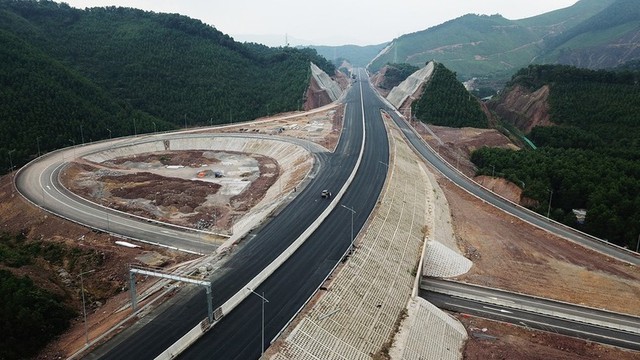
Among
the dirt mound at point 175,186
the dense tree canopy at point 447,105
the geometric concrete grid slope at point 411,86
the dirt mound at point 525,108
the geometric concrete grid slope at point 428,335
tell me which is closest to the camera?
the geometric concrete grid slope at point 428,335

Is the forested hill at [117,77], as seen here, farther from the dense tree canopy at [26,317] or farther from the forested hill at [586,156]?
the forested hill at [586,156]

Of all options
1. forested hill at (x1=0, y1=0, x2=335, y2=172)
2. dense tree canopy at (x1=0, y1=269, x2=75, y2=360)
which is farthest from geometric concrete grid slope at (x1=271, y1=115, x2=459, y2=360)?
forested hill at (x1=0, y1=0, x2=335, y2=172)

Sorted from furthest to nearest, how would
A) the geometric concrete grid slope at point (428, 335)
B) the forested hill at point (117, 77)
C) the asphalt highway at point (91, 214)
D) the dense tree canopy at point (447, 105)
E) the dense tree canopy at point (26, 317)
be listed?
the dense tree canopy at point (447, 105)
the forested hill at point (117, 77)
the asphalt highway at point (91, 214)
the geometric concrete grid slope at point (428, 335)
the dense tree canopy at point (26, 317)

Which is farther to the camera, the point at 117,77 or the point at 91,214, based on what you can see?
the point at 117,77

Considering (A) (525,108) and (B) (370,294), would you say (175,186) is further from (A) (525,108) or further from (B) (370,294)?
(A) (525,108)

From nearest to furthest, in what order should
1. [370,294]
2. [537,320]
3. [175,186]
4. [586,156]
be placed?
[370,294], [537,320], [175,186], [586,156]

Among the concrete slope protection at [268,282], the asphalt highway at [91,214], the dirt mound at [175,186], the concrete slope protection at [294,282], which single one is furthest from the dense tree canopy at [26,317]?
the dirt mound at [175,186]

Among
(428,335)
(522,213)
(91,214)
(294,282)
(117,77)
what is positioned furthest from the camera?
(117,77)

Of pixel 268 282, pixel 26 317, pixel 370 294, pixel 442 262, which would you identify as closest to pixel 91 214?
pixel 26 317
